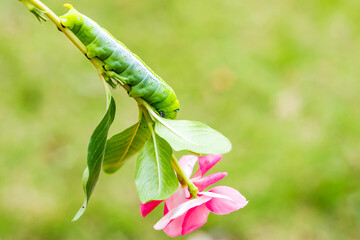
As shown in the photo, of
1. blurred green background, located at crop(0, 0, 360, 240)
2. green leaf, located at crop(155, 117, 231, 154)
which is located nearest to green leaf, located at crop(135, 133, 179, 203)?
green leaf, located at crop(155, 117, 231, 154)

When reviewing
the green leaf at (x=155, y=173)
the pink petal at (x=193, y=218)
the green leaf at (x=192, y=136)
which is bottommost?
the pink petal at (x=193, y=218)

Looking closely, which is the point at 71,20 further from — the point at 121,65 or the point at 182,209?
the point at 182,209

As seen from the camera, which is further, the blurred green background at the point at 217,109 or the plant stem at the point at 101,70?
the blurred green background at the point at 217,109

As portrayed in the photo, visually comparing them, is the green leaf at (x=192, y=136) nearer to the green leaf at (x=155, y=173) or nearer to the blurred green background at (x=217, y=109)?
the green leaf at (x=155, y=173)

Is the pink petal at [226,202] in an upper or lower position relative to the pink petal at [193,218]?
upper

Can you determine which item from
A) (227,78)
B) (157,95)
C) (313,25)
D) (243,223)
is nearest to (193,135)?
(157,95)

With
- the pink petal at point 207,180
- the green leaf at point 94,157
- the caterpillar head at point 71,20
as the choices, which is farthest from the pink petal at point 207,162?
the caterpillar head at point 71,20
